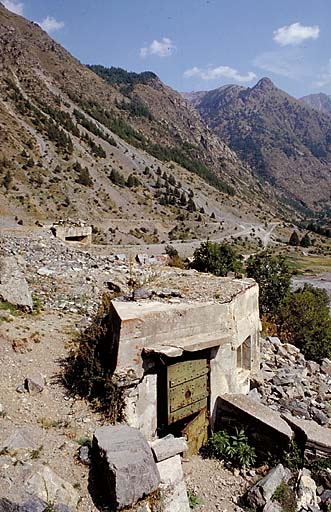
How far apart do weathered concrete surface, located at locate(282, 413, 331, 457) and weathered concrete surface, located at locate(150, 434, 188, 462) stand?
86.7 inches

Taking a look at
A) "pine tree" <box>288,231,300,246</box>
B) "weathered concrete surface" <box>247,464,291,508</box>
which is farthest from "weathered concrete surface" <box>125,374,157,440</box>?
"pine tree" <box>288,231,300,246</box>

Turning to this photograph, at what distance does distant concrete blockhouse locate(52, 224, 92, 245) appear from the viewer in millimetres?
26886

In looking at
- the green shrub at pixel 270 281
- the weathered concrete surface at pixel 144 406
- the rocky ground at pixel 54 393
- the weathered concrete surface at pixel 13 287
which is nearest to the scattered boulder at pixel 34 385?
the rocky ground at pixel 54 393

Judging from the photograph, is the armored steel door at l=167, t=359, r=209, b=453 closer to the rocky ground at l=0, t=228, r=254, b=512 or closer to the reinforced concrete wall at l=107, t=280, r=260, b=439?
the reinforced concrete wall at l=107, t=280, r=260, b=439

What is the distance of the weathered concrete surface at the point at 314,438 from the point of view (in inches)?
274

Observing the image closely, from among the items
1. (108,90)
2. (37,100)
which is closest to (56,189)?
(37,100)

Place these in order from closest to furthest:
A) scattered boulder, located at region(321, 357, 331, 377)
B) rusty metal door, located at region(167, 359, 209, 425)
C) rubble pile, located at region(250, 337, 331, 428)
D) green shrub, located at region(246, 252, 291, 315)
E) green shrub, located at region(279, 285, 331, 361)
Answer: rusty metal door, located at region(167, 359, 209, 425) → rubble pile, located at region(250, 337, 331, 428) → scattered boulder, located at region(321, 357, 331, 377) → green shrub, located at region(279, 285, 331, 361) → green shrub, located at region(246, 252, 291, 315)

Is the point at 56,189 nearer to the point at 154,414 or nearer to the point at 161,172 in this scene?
the point at 161,172

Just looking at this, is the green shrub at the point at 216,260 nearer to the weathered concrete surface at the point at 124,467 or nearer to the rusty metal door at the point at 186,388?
the rusty metal door at the point at 186,388

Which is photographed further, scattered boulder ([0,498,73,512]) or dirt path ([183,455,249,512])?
dirt path ([183,455,249,512])

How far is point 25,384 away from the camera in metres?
7.18

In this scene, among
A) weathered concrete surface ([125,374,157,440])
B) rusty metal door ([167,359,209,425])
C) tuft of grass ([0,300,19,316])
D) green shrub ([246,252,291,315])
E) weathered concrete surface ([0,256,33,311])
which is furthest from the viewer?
green shrub ([246,252,291,315])

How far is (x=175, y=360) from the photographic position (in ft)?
24.1

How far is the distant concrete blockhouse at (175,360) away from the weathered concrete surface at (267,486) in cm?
138
